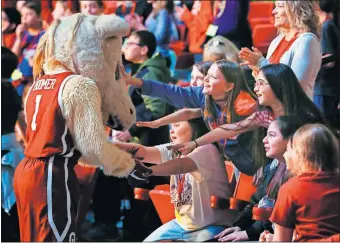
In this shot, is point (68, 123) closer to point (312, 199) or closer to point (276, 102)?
point (276, 102)

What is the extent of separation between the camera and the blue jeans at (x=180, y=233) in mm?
5566

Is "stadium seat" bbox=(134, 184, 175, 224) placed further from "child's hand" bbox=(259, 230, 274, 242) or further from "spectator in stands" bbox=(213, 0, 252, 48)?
"spectator in stands" bbox=(213, 0, 252, 48)

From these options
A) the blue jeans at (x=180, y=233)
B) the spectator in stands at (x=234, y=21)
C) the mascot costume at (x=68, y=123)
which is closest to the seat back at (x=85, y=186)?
the blue jeans at (x=180, y=233)

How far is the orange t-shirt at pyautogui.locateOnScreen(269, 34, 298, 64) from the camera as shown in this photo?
18.0ft

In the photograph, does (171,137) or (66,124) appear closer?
(66,124)

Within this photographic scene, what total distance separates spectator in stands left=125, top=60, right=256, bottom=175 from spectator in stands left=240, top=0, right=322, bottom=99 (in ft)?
0.48

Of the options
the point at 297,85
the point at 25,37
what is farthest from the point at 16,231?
the point at 297,85

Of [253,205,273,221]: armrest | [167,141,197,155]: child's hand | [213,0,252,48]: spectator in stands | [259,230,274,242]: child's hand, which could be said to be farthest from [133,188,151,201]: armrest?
[213,0,252,48]: spectator in stands

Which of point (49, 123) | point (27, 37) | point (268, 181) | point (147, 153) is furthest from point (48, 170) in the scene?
point (27, 37)

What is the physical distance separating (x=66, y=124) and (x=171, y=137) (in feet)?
2.43

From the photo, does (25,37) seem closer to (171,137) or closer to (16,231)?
(16,231)

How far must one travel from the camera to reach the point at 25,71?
765 cm

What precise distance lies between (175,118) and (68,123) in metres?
0.73

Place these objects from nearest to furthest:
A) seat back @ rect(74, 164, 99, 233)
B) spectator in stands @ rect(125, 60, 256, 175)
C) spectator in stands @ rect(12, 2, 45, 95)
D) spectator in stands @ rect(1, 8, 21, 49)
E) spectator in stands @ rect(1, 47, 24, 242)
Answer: spectator in stands @ rect(125, 60, 256, 175) → seat back @ rect(74, 164, 99, 233) → spectator in stands @ rect(1, 47, 24, 242) → spectator in stands @ rect(12, 2, 45, 95) → spectator in stands @ rect(1, 8, 21, 49)
